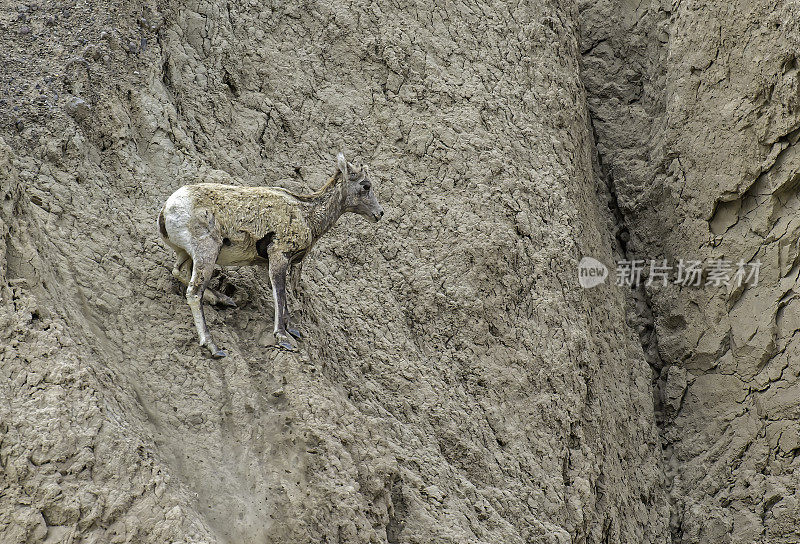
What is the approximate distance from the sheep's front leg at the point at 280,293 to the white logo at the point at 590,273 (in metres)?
3.03

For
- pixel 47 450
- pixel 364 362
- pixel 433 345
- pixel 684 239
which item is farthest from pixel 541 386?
pixel 47 450

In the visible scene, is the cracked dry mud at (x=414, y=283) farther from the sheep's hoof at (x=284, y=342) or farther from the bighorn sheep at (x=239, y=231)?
the bighorn sheep at (x=239, y=231)

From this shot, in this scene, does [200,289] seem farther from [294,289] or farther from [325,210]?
[325,210]

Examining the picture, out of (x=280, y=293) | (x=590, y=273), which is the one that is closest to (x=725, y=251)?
(x=590, y=273)

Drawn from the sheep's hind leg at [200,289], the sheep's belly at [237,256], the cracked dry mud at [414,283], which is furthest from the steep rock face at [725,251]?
the sheep's hind leg at [200,289]

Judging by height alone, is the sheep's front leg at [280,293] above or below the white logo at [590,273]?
below

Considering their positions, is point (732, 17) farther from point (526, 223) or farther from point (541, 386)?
point (541, 386)

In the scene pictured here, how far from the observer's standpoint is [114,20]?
289 inches

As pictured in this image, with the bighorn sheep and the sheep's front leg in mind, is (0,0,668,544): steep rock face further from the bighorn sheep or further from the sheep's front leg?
the bighorn sheep

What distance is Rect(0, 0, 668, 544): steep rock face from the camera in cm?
538

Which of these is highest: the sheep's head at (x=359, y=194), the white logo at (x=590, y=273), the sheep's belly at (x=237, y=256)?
the white logo at (x=590, y=273)

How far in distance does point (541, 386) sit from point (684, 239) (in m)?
2.36

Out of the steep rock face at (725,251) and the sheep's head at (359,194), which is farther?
the steep rock face at (725,251)

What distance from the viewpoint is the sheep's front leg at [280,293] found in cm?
601
